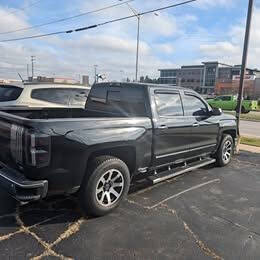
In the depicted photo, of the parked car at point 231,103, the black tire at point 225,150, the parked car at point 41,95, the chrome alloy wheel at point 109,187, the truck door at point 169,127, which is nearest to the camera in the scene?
the chrome alloy wheel at point 109,187

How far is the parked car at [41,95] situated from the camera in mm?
7859

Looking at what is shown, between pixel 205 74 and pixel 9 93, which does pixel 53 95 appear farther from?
pixel 205 74

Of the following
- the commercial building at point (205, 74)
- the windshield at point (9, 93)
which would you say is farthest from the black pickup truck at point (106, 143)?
the commercial building at point (205, 74)

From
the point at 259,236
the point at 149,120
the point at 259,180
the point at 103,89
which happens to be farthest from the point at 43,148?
the point at 259,180

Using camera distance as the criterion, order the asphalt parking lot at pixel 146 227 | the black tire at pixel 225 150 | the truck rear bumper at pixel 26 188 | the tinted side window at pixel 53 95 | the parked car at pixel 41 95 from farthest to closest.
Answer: the tinted side window at pixel 53 95 → the parked car at pixel 41 95 → the black tire at pixel 225 150 → the truck rear bumper at pixel 26 188 → the asphalt parking lot at pixel 146 227

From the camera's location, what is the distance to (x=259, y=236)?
3.95m

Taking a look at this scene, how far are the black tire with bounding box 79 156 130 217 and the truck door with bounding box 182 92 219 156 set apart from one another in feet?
6.30

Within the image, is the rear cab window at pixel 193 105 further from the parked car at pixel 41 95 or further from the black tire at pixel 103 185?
the parked car at pixel 41 95

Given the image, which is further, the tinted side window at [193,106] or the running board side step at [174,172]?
the tinted side window at [193,106]

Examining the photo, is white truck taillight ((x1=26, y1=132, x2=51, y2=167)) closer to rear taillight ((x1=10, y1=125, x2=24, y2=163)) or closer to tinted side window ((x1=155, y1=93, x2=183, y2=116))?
rear taillight ((x1=10, y1=125, x2=24, y2=163))

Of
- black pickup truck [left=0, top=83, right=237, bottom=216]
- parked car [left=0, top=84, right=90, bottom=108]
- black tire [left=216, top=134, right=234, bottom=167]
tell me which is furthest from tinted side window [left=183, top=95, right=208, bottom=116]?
parked car [left=0, top=84, right=90, bottom=108]

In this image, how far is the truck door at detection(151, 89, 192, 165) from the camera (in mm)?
5043

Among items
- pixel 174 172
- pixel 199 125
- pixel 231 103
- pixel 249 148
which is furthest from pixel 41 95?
pixel 231 103

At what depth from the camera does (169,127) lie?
523 centimetres
